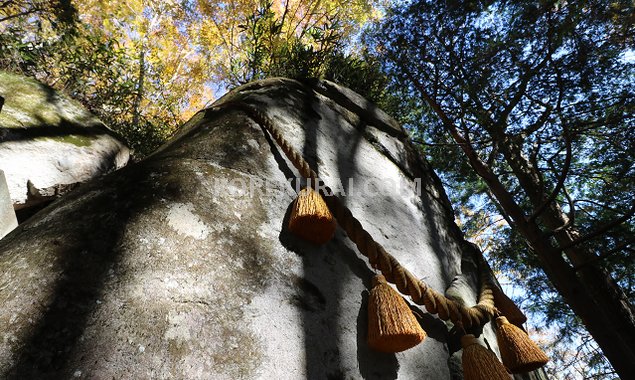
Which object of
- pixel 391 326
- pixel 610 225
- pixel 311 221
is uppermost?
pixel 610 225

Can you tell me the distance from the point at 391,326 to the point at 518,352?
2.17 feet

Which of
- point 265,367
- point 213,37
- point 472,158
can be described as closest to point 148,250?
point 265,367

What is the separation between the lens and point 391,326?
3.72 feet

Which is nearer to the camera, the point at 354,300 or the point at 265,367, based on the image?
the point at 265,367

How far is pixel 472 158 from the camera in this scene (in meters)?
3.87

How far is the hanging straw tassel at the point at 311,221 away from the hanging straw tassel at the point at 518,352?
2.87 ft

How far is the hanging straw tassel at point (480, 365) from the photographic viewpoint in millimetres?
1187

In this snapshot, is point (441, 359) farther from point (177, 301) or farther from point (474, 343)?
point (177, 301)

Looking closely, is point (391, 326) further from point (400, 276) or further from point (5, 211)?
point (5, 211)

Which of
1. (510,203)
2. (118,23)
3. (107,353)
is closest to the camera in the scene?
(107,353)

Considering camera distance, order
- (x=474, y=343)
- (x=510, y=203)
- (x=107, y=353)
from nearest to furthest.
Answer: (x=107, y=353) < (x=474, y=343) < (x=510, y=203)

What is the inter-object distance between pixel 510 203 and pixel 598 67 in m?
1.52

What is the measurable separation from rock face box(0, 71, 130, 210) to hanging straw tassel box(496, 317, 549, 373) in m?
2.91

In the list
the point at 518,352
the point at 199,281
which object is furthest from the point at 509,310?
the point at 199,281
